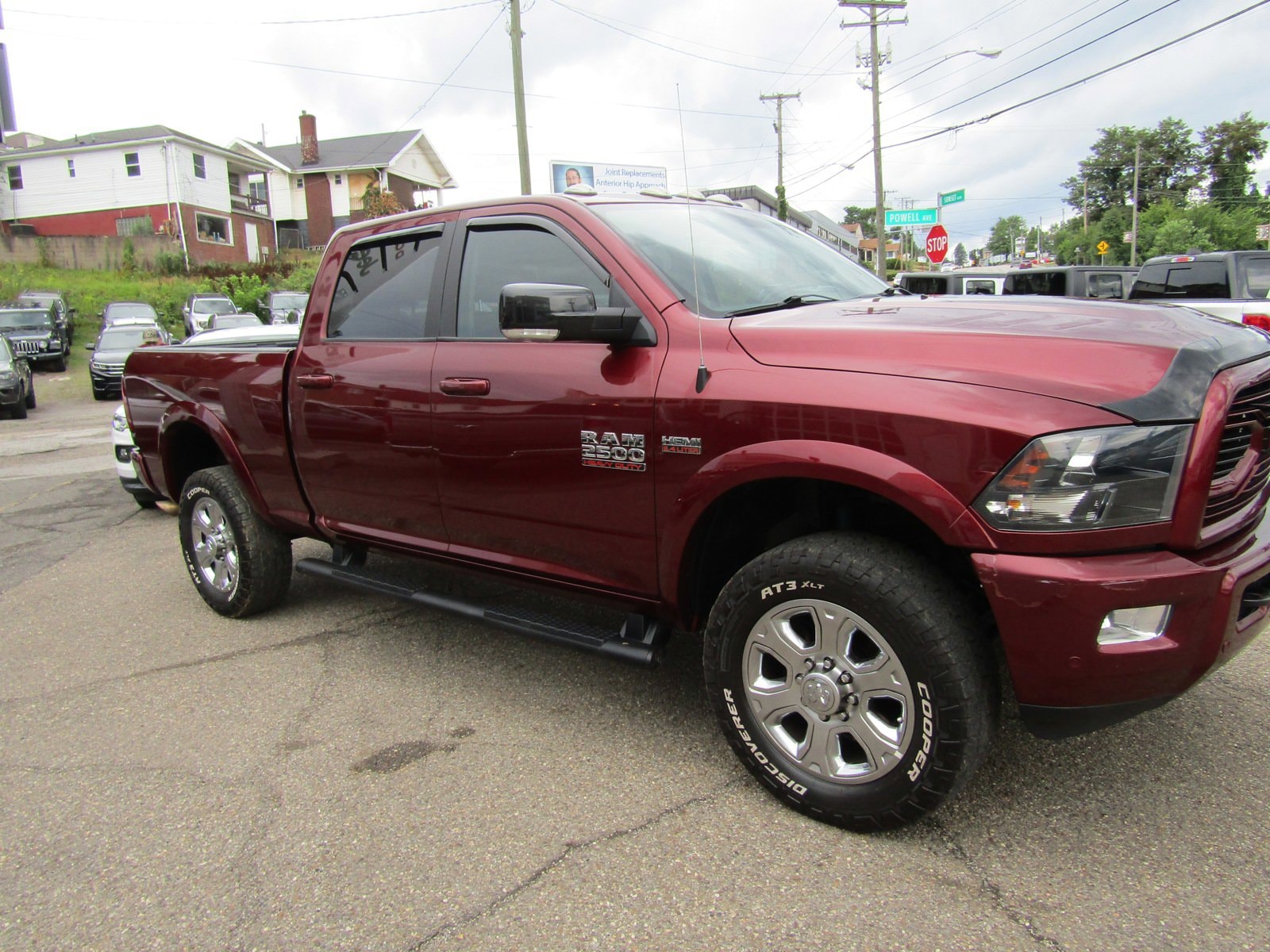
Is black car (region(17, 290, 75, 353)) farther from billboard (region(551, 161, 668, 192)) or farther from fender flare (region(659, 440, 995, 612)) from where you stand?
fender flare (region(659, 440, 995, 612))

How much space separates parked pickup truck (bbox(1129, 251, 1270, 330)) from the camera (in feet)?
33.6

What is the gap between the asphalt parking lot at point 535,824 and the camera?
2303 millimetres

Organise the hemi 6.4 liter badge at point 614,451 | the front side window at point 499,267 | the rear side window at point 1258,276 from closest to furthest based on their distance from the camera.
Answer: the hemi 6.4 liter badge at point 614,451, the front side window at point 499,267, the rear side window at point 1258,276

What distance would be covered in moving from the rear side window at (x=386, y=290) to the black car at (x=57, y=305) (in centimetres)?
2486

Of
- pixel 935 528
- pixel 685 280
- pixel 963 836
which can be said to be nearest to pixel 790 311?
pixel 685 280

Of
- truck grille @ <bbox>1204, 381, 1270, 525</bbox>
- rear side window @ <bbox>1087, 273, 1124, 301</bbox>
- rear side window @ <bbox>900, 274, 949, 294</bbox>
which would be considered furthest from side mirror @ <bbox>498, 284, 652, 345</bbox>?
rear side window @ <bbox>1087, 273, 1124, 301</bbox>

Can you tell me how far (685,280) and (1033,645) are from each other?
1.57 m

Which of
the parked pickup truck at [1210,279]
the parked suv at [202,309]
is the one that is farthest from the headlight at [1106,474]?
the parked suv at [202,309]

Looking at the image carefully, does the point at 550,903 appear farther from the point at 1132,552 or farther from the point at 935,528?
the point at 1132,552

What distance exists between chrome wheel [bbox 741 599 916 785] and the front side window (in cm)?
143

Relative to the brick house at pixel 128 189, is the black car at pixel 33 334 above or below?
below

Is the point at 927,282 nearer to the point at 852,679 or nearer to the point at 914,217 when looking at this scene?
the point at 914,217

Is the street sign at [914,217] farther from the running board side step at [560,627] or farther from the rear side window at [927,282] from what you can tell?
the running board side step at [560,627]

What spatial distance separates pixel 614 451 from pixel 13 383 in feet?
54.6
